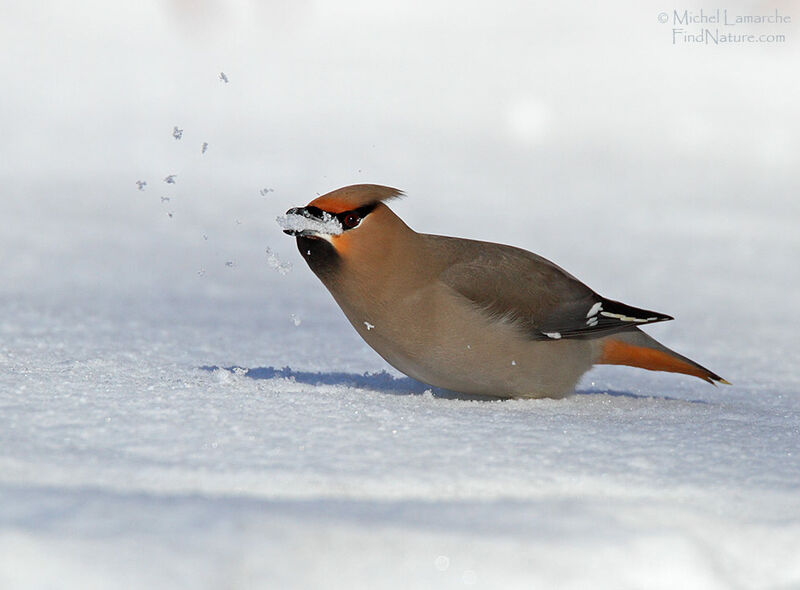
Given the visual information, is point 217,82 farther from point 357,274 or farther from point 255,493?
point 255,493

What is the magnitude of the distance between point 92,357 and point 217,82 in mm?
8219

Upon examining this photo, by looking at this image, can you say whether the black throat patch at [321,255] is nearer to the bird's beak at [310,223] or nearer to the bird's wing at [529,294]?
the bird's beak at [310,223]

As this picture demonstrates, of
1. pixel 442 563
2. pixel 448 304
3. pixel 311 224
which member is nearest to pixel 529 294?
pixel 448 304

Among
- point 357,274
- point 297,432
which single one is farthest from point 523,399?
point 297,432

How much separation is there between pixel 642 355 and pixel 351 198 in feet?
3.64

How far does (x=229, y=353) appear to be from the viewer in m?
4.24

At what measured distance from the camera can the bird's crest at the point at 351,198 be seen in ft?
9.78

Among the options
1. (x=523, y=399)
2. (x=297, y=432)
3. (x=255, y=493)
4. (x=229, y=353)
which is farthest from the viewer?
(x=229, y=353)

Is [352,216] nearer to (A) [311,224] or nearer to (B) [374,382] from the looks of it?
(A) [311,224]

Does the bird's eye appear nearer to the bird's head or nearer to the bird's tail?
the bird's head

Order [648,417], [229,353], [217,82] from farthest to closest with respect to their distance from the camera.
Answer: [217,82], [229,353], [648,417]

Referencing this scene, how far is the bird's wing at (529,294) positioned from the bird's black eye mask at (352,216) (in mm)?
303

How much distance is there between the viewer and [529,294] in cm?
325

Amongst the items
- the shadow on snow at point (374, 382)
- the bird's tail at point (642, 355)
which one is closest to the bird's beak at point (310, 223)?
the shadow on snow at point (374, 382)
